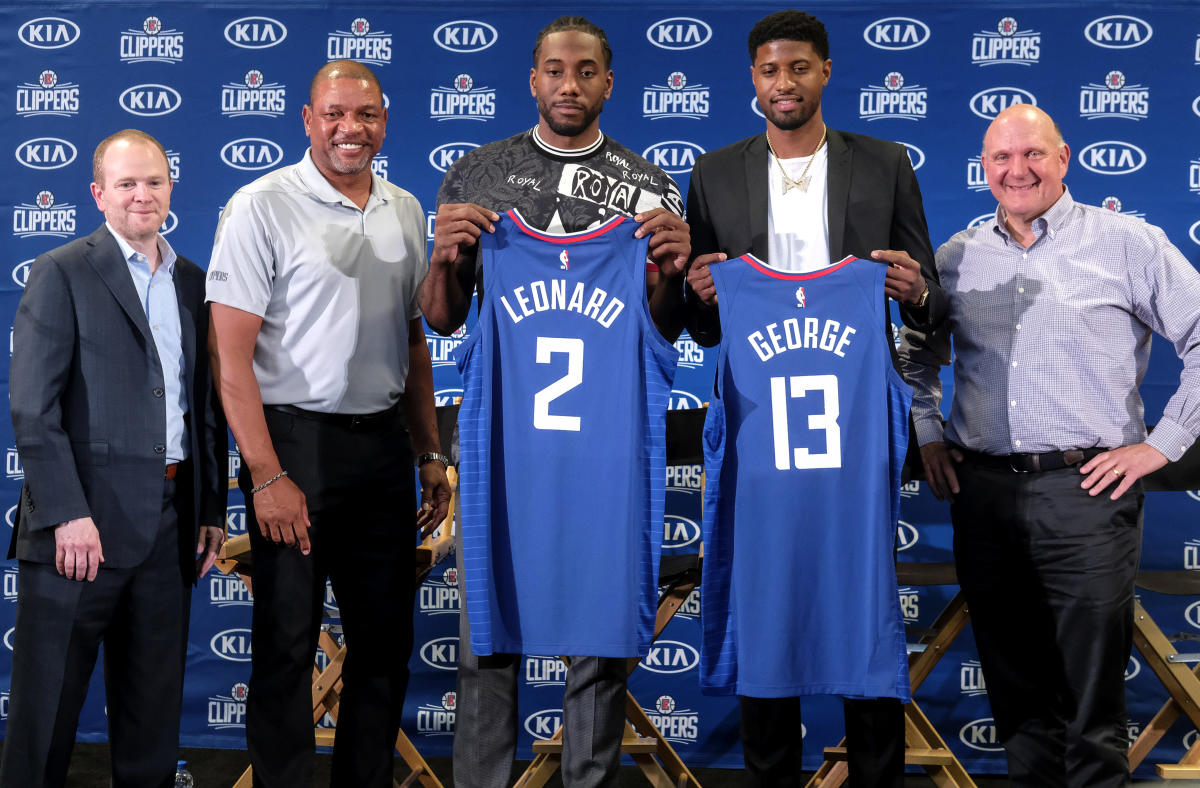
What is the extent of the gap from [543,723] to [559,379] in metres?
2.41

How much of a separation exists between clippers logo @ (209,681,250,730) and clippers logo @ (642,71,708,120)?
121 inches

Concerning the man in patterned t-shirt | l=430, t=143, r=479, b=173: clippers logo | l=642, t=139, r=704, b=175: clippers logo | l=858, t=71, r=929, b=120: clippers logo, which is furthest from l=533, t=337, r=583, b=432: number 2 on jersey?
l=858, t=71, r=929, b=120: clippers logo

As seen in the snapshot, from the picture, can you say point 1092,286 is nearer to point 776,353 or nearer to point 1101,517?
point 1101,517

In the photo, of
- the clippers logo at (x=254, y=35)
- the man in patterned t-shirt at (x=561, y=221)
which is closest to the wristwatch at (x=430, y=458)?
the man in patterned t-shirt at (x=561, y=221)

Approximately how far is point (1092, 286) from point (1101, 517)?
66cm

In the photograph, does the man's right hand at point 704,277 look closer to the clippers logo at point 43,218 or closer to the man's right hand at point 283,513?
the man's right hand at point 283,513

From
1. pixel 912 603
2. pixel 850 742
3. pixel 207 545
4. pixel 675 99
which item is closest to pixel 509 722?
pixel 850 742

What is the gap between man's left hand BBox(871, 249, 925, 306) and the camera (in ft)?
8.01

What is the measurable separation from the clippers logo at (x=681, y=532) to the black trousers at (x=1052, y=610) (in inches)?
56.6

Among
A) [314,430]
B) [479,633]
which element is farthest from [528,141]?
[479,633]

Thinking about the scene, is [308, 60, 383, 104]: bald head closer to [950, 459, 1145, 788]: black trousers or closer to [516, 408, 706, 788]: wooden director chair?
[516, 408, 706, 788]: wooden director chair

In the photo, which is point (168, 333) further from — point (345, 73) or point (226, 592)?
point (226, 592)

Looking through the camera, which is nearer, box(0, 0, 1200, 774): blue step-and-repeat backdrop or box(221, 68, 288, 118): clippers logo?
box(0, 0, 1200, 774): blue step-and-repeat backdrop

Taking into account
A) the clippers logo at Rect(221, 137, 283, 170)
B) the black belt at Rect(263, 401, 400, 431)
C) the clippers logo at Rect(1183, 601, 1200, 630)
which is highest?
the clippers logo at Rect(221, 137, 283, 170)
